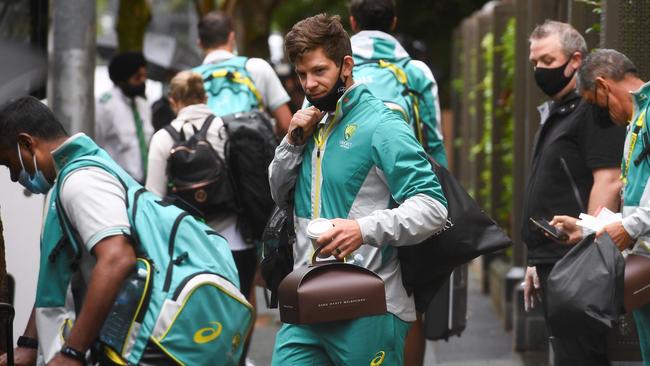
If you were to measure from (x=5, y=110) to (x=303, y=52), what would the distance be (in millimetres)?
1129

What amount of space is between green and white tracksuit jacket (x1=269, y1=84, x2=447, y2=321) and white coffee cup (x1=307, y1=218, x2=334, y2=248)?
0.13 m

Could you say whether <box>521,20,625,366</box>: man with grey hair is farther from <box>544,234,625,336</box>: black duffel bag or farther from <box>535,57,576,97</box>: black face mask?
<box>544,234,625,336</box>: black duffel bag

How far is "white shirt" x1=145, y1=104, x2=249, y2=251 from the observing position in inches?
303

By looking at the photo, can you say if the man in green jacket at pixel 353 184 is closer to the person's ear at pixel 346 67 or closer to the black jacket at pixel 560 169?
the person's ear at pixel 346 67

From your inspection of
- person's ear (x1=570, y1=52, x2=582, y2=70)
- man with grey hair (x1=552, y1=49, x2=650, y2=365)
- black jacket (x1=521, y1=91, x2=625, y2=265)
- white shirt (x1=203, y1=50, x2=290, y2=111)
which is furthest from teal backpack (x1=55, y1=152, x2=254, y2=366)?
white shirt (x1=203, y1=50, x2=290, y2=111)

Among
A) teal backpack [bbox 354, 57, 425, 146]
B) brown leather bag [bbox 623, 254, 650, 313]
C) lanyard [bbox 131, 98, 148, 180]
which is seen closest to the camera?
brown leather bag [bbox 623, 254, 650, 313]

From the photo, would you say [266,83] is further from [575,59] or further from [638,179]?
[638,179]

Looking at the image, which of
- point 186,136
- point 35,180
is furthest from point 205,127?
point 35,180

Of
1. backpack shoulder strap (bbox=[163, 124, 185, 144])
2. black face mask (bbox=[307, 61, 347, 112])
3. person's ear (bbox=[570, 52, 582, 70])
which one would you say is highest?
black face mask (bbox=[307, 61, 347, 112])

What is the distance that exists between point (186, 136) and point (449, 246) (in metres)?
2.73

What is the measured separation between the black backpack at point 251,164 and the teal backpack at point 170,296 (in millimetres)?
2768

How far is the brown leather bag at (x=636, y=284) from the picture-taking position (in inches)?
209

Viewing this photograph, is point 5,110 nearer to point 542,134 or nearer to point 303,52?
point 303,52

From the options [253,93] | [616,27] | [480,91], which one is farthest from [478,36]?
[616,27]
